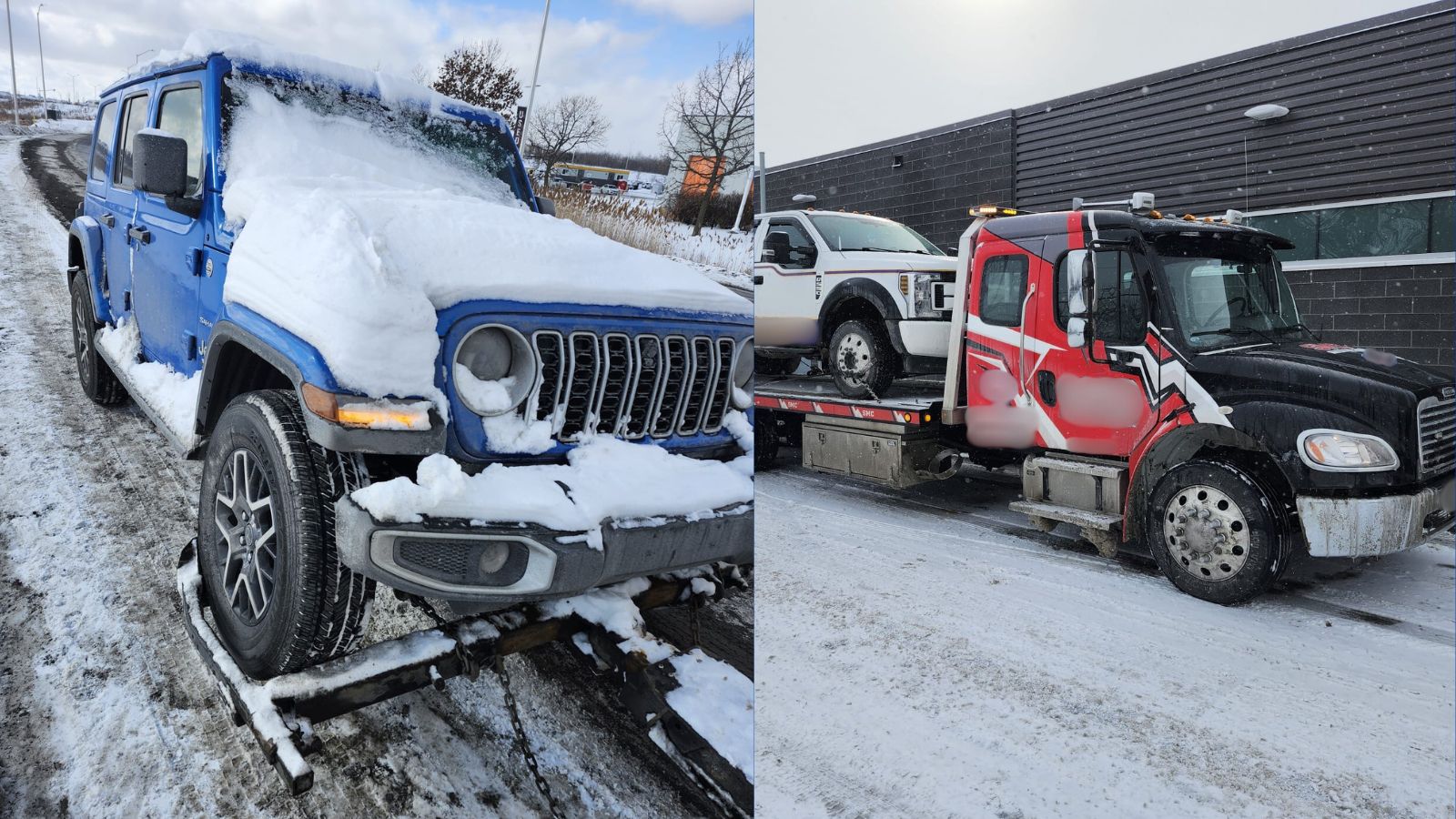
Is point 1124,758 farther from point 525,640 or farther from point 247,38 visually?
point 247,38

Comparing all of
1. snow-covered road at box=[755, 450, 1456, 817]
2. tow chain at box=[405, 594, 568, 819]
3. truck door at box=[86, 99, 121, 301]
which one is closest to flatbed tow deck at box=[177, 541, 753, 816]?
tow chain at box=[405, 594, 568, 819]

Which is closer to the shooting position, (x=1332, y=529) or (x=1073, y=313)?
(x=1332, y=529)

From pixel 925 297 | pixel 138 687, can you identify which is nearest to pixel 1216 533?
pixel 925 297

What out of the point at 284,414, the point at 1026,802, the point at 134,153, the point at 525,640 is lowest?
the point at 1026,802

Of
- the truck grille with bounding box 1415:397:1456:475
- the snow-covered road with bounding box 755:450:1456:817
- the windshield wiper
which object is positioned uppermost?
the windshield wiper

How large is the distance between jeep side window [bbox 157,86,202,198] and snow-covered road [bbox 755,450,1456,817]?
1.16 m

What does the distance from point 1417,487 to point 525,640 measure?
6.17 ft

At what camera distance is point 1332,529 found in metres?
2.08

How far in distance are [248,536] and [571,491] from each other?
632 millimetres

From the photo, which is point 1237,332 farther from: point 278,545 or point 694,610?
point 278,545

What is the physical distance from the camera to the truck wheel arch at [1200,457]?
237 centimetres

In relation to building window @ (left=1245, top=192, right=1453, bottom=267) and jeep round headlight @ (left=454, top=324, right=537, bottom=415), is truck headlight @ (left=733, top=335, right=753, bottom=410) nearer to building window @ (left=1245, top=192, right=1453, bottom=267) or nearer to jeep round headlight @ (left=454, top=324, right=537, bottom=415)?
jeep round headlight @ (left=454, top=324, right=537, bottom=415)

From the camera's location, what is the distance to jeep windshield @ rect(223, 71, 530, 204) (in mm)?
1406

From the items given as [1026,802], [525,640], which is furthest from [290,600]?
[1026,802]
